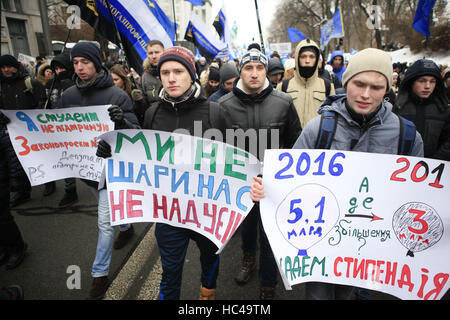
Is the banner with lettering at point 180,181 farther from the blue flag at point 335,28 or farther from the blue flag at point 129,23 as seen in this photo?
the blue flag at point 335,28

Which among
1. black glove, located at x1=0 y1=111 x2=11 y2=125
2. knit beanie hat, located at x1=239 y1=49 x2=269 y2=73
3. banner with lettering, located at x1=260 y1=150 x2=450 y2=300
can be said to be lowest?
banner with lettering, located at x1=260 y1=150 x2=450 y2=300

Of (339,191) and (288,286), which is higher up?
(339,191)

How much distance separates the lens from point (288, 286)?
4.75 feet

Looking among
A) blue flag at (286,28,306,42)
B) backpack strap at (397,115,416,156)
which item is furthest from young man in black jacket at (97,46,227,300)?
blue flag at (286,28,306,42)

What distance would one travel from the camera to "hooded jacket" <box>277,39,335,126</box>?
127 inches

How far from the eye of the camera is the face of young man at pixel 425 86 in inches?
95.3

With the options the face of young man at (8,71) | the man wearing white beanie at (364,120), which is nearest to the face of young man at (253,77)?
the man wearing white beanie at (364,120)

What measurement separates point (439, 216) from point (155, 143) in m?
1.77

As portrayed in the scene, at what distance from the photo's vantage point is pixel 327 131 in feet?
5.11

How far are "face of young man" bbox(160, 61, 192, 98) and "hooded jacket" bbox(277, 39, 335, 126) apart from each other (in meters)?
1.88

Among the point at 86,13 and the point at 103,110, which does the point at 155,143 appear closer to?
the point at 103,110

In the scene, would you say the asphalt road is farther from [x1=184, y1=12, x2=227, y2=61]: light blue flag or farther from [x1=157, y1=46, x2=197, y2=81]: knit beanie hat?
[x1=184, y1=12, x2=227, y2=61]: light blue flag

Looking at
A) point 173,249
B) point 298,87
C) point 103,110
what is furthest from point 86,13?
point 173,249

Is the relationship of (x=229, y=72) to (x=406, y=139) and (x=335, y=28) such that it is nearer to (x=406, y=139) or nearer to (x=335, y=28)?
(x=406, y=139)
